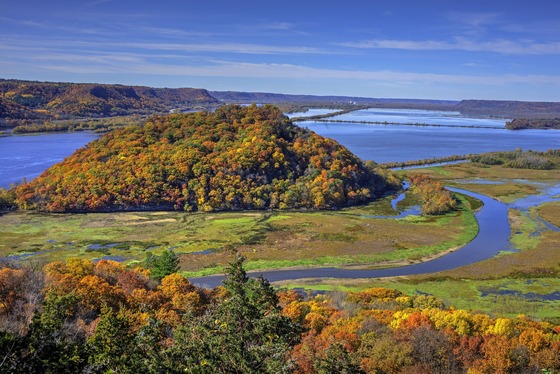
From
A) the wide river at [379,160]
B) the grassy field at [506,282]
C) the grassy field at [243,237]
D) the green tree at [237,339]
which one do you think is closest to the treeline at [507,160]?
the wide river at [379,160]

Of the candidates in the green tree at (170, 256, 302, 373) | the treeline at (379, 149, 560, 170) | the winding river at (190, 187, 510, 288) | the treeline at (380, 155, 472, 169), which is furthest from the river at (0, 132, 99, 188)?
the green tree at (170, 256, 302, 373)

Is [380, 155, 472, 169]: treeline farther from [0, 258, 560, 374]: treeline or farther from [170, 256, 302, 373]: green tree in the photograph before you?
[170, 256, 302, 373]: green tree

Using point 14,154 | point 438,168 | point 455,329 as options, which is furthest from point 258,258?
point 14,154

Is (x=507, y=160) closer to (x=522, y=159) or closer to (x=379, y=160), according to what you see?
(x=522, y=159)

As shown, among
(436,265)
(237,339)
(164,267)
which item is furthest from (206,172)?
(237,339)

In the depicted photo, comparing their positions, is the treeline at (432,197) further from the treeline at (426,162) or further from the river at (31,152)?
the river at (31,152)

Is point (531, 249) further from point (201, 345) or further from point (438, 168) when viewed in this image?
point (438, 168)

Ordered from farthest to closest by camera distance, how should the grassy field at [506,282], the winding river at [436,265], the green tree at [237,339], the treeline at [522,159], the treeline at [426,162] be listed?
→ the treeline at [522,159] → the treeline at [426,162] → the winding river at [436,265] → the grassy field at [506,282] → the green tree at [237,339]
